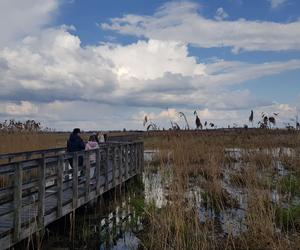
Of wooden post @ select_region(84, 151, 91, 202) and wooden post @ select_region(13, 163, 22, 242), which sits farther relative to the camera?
wooden post @ select_region(84, 151, 91, 202)

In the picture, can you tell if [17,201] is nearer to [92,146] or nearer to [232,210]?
[232,210]

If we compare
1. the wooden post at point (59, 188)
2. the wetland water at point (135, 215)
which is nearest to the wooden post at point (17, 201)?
the wetland water at point (135, 215)

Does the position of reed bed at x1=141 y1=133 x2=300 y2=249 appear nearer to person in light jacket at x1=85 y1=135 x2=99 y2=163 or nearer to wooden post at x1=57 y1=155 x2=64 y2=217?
wooden post at x1=57 y1=155 x2=64 y2=217

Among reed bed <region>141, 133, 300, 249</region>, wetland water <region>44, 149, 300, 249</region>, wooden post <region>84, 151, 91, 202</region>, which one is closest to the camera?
reed bed <region>141, 133, 300, 249</region>

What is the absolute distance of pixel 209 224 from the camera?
941cm

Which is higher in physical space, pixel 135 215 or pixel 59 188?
pixel 59 188

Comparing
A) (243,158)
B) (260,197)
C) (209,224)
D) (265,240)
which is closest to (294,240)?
(265,240)

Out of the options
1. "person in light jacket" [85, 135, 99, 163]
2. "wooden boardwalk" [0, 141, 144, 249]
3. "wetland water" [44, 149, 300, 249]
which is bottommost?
"wetland water" [44, 149, 300, 249]

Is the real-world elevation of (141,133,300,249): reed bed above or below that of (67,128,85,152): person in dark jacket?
below

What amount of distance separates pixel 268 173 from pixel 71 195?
5.79 metres

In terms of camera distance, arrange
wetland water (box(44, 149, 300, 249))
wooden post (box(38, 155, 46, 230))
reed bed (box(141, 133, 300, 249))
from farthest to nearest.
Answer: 1. wetland water (box(44, 149, 300, 249))
2. wooden post (box(38, 155, 46, 230))
3. reed bed (box(141, 133, 300, 249))

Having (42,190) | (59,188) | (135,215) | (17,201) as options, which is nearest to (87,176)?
(135,215)

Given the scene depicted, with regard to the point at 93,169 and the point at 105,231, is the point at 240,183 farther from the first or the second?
the point at 105,231

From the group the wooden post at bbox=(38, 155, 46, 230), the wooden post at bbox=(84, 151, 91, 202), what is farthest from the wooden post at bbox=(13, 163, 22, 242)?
the wooden post at bbox=(84, 151, 91, 202)
